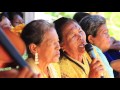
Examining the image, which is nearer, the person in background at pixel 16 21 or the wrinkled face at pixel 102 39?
the person in background at pixel 16 21

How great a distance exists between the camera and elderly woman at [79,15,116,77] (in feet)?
18.6

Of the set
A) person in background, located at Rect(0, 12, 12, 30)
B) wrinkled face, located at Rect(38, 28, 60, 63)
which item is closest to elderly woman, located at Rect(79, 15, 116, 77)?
wrinkled face, located at Rect(38, 28, 60, 63)

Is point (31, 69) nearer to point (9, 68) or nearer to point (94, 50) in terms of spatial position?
point (9, 68)

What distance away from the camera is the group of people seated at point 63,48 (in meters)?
5.50

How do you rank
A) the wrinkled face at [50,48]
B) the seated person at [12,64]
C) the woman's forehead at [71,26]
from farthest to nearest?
the woman's forehead at [71,26]
the wrinkled face at [50,48]
the seated person at [12,64]

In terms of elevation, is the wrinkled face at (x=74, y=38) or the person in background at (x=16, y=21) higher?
the person in background at (x=16, y=21)

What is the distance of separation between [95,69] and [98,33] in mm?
461

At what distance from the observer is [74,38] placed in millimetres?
5660

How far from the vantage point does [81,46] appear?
223 inches

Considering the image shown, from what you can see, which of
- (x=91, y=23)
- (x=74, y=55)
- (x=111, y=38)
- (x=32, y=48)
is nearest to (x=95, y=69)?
(x=74, y=55)

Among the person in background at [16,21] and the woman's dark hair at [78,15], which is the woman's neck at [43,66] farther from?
the woman's dark hair at [78,15]

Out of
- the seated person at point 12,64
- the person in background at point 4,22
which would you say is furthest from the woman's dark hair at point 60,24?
the person in background at point 4,22

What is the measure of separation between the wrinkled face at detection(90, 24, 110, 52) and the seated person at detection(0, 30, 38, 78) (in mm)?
915

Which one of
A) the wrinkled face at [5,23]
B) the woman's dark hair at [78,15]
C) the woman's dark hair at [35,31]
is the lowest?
the woman's dark hair at [35,31]
